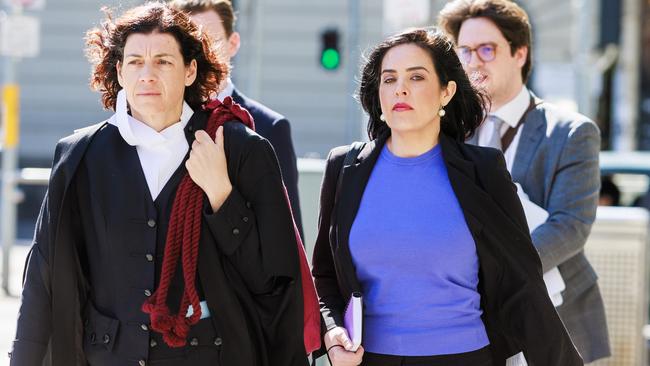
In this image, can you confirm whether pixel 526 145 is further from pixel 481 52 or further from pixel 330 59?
pixel 330 59

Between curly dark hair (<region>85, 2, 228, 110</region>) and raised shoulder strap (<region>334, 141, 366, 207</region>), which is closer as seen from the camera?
curly dark hair (<region>85, 2, 228, 110</region>)

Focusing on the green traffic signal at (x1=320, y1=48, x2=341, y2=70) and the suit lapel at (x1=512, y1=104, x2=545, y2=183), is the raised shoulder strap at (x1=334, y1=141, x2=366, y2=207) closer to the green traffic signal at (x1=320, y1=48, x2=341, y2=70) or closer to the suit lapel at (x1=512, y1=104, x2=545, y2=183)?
the suit lapel at (x1=512, y1=104, x2=545, y2=183)

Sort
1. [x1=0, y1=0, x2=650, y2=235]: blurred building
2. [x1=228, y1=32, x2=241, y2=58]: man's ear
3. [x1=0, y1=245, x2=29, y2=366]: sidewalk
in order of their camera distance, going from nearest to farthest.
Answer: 1. [x1=228, y1=32, x2=241, y2=58]: man's ear
2. [x1=0, y1=245, x2=29, y2=366]: sidewalk
3. [x1=0, y1=0, x2=650, y2=235]: blurred building

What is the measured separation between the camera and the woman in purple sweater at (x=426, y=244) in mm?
3420

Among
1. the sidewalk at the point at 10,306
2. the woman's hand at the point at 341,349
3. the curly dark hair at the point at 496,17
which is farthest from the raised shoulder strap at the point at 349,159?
the sidewalk at the point at 10,306

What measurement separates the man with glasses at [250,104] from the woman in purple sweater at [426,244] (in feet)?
2.76

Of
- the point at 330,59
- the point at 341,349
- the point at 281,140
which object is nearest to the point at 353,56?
the point at 330,59

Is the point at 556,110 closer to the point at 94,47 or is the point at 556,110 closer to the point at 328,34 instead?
the point at 94,47

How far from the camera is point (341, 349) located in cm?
341

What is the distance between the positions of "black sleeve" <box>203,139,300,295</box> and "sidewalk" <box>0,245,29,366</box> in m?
4.29

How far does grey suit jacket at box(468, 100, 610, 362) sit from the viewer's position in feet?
14.0

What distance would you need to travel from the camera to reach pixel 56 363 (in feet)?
10.9

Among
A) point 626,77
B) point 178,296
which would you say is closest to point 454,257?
point 178,296

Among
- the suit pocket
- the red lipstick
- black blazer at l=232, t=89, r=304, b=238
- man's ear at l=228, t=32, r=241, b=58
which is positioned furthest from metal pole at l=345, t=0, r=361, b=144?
the suit pocket
